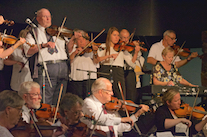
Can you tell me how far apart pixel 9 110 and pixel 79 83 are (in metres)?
1.65

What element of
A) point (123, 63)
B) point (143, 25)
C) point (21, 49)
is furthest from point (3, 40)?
point (143, 25)

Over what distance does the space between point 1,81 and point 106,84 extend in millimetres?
1273

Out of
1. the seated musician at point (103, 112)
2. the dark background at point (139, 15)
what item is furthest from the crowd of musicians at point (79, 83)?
the dark background at point (139, 15)

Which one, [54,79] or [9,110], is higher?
[54,79]

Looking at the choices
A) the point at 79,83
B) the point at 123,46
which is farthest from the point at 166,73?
the point at 79,83

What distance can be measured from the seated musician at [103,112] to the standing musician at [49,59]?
547mm

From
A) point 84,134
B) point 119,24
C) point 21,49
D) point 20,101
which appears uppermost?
point 119,24

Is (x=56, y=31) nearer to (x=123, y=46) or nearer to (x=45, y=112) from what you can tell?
(x=45, y=112)

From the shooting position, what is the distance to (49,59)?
11.0 ft

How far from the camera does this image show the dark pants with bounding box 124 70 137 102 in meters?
4.38

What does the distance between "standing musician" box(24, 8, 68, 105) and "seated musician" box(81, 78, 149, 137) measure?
55 centimetres

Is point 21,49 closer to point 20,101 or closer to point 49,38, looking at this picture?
point 49,38

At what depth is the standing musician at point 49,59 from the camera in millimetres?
3281

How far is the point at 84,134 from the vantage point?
256cm
